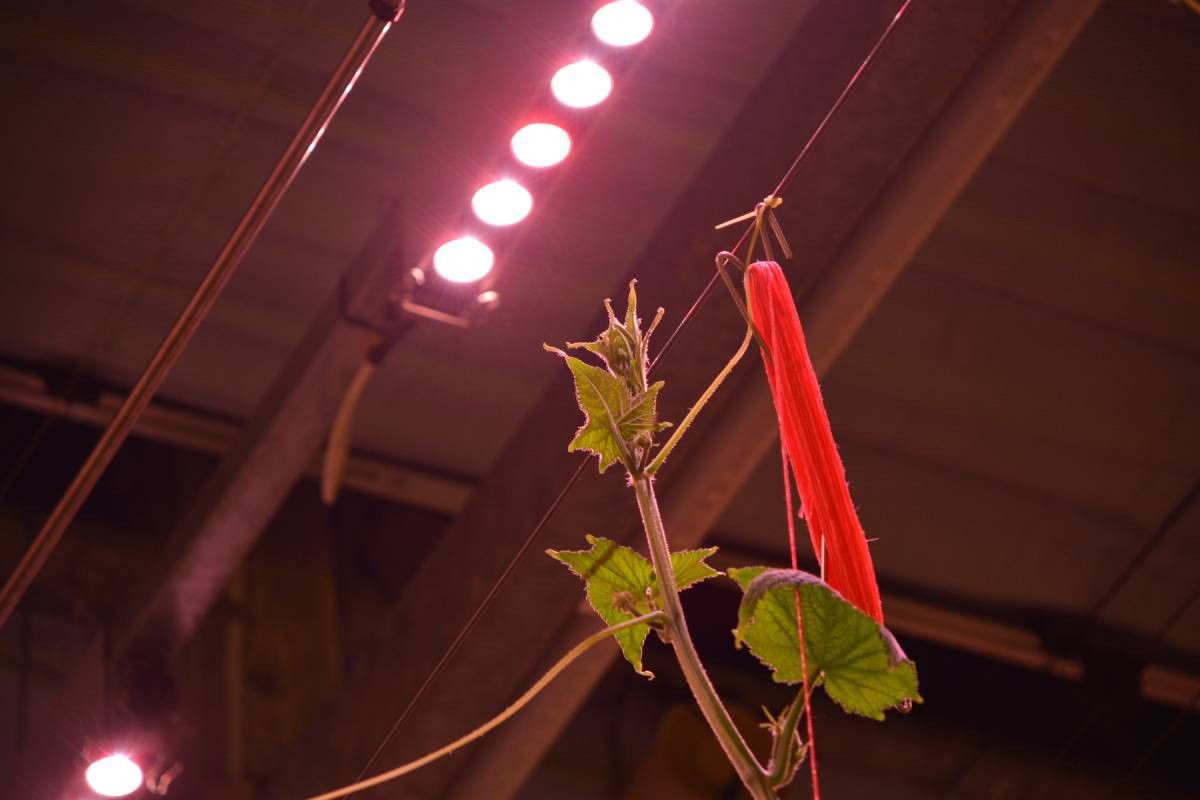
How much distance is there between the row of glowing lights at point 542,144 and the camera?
2.24 m

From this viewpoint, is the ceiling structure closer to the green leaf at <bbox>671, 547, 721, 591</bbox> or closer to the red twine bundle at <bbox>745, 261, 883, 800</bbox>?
the red twine bundle at <bbox>745, 261, 883, 800</bbox>

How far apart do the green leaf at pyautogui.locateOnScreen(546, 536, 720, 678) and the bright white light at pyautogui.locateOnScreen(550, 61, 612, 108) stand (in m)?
1.73

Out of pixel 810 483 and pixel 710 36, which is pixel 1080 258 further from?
pixel 810 483

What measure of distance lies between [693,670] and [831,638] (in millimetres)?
64

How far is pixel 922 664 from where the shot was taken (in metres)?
4.80

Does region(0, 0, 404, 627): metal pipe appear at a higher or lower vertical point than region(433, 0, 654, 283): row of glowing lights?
lower

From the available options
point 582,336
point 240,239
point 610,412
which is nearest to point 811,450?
point 610,412

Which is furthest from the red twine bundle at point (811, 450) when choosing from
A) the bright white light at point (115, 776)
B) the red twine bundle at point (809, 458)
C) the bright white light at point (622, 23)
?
the bright white light at point (115, 776)

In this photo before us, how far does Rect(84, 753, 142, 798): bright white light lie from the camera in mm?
3203

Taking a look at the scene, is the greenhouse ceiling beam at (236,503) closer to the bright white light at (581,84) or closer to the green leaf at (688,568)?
the bright white light at (581,84)

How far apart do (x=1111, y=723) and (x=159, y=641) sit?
3.22m

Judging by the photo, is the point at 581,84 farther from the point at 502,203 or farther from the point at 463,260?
the point at 463,260

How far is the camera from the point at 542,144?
8.05 feet

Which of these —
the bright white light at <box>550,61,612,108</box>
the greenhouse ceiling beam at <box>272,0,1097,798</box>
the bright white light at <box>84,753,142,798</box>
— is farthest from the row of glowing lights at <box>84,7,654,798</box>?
the bright white light at <box>84,753,142,798</box>
